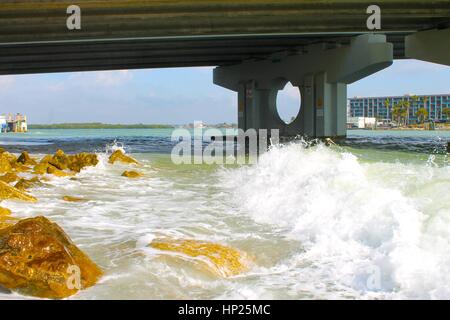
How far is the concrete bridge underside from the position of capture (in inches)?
951

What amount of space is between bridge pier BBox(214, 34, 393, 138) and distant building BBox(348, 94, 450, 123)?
115589 mm

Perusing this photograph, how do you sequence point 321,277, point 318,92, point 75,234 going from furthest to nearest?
point 318,92 < point 75,234 < point 321,277

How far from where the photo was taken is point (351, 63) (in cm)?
3409

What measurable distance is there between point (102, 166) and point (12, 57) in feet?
63.6

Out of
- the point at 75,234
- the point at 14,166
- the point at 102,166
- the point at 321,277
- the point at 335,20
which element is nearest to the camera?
the point at 321,277

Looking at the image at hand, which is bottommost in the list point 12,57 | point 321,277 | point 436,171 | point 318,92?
point 321,277

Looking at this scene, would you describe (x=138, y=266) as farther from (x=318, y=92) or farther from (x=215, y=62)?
(x=215, y=62)

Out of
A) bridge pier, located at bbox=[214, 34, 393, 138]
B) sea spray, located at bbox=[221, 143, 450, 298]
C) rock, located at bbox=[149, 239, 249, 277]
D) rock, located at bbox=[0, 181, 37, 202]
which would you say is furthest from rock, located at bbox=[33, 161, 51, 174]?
bridge pier, located at bbox=[214, 34, 393, 138]

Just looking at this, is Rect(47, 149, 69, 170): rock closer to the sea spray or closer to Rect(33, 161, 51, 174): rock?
Rect(33, 161, 51, 174): rock

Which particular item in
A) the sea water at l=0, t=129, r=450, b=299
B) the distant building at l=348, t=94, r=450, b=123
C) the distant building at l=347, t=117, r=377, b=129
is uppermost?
the distant building at l=348, t=94, r=450, b=123

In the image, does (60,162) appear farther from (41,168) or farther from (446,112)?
(446,112)

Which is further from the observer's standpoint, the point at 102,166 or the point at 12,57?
the point at 12,57
